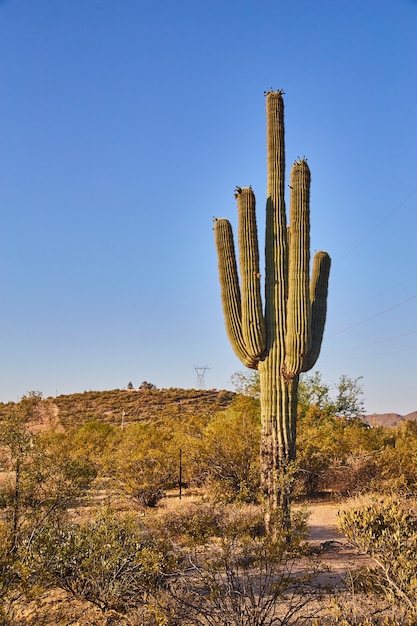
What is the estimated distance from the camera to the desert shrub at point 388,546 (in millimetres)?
4277

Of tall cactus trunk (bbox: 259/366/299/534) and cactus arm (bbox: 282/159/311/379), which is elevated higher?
cactus arm (bbox: 282/159/311/379)

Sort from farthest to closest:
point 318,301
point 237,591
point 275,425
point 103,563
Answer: point 318,301, point 275,425, point 103,563, point 237,591

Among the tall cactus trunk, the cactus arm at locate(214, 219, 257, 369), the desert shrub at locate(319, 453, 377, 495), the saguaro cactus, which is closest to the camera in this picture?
the tall cactus trunk

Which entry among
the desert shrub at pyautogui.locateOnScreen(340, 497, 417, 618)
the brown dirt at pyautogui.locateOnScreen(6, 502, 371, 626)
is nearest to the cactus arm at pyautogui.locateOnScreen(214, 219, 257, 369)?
the brown dirt at pyautogui.locateOnScreen(6, 502, 371, 626)

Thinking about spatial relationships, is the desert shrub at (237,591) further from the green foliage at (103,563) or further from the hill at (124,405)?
the hill at (124,405)

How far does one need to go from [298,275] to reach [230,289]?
129 cm

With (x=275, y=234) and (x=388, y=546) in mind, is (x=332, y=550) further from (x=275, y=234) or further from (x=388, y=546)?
(x=275, y=234)

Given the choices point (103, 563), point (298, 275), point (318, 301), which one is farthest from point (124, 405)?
point (103, 563)

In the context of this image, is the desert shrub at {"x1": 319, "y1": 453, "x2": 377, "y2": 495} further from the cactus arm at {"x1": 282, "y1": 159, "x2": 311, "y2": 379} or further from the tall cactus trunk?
the cactus arm at {"x1": 282, "y1": 159, "x2": 311, "y2": 379}

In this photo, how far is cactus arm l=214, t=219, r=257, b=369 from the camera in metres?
9.12

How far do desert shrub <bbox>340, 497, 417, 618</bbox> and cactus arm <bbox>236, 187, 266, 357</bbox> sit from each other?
12.1 ft

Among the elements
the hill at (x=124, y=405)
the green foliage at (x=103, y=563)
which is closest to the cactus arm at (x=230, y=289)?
the green foliage at (x=103, y=563)

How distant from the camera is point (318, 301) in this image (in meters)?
9.79

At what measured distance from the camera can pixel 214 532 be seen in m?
5.12
